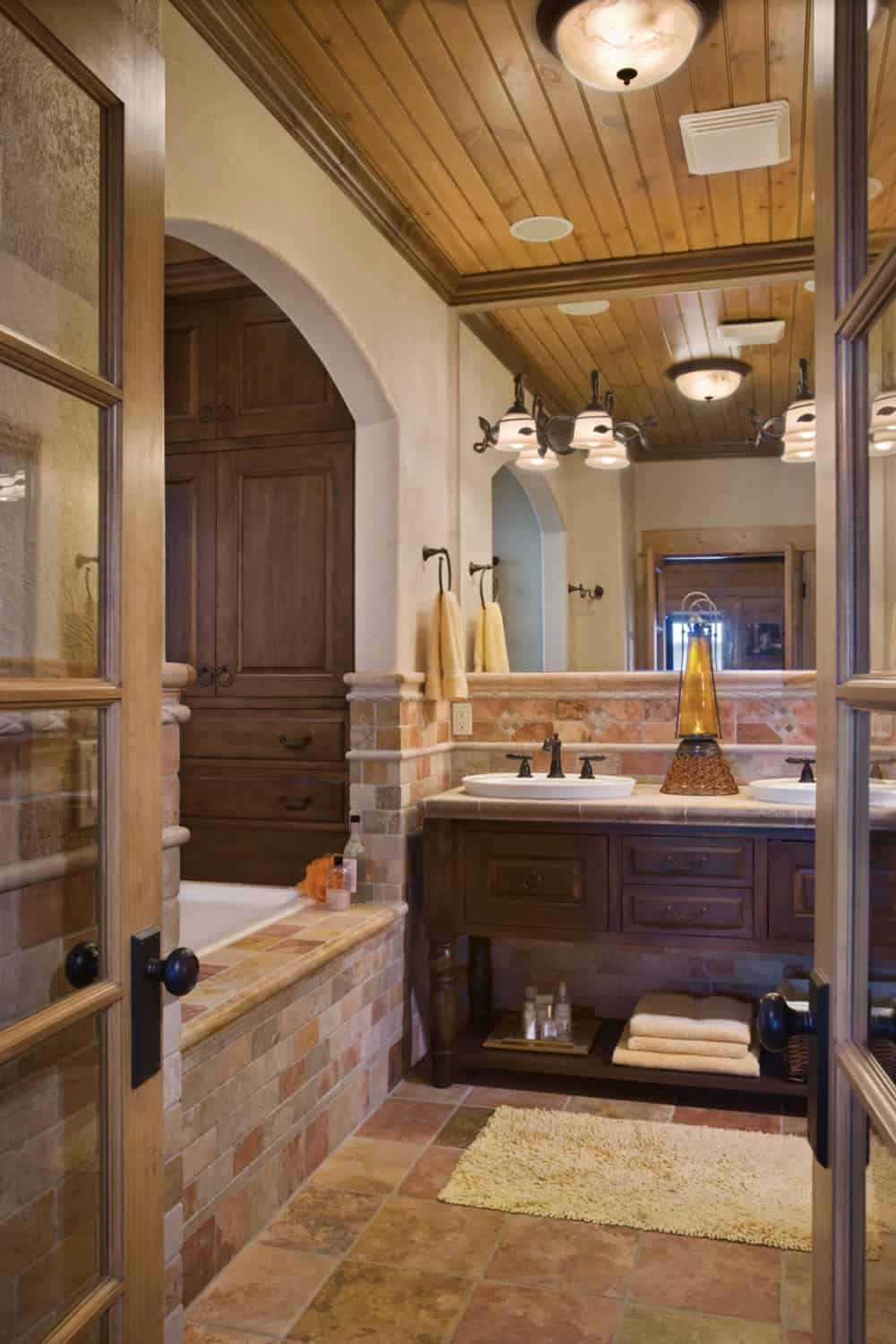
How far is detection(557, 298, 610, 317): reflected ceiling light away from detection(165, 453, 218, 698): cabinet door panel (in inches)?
49.0

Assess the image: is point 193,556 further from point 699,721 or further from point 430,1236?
point 430,1236

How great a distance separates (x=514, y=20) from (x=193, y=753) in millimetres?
2322

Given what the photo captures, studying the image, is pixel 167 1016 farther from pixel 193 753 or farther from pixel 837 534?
pixel 193 753

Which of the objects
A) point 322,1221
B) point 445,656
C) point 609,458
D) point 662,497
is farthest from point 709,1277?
point 609,458

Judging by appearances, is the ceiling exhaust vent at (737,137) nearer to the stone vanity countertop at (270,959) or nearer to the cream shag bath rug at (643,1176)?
the stone vanity countertop at (270,959)

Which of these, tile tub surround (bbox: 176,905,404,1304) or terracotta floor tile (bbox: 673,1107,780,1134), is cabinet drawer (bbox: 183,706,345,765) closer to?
tile tub surround (bbox: 176,905,404,1304)

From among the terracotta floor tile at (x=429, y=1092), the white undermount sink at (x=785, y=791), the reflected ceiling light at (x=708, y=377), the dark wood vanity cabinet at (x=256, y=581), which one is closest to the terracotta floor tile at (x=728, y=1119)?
the terracotta floor tile at (x=429, y=1092)

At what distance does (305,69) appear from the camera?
8.29 feet

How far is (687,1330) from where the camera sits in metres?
2.10

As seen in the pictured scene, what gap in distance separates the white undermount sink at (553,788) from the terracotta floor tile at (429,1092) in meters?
0.85

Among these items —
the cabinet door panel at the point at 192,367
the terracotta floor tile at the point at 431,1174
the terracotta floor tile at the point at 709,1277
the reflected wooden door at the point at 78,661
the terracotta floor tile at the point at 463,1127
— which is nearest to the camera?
the reflected wooden door at the point at 78,661

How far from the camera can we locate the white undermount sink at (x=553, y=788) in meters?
3.20

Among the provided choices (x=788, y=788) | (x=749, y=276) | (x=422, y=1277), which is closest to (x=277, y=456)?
(x=749, y=276)

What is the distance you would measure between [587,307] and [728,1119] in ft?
8.10
